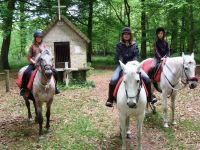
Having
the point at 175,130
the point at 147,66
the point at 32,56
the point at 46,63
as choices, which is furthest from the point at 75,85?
the point at 46,63

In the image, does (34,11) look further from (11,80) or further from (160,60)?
(160,60)

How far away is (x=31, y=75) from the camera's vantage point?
8922 mm

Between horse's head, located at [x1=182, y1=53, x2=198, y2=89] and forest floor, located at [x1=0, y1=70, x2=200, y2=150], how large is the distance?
135 cm

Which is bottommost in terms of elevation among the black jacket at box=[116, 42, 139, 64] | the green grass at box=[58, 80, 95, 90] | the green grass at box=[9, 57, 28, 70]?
the green grass at box=[58, 80, 95, 90]

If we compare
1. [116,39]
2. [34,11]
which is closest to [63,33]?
[34,11]

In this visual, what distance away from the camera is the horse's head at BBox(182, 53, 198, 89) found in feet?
27.4

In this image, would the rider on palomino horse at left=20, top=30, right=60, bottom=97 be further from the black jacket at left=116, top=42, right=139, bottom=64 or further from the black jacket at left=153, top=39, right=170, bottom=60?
the black jacket at left=153, top=39, right=170, bottom=60

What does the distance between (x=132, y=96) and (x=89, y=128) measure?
3.33 meters

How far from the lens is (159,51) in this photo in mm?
10109

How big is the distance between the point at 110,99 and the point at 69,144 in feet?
4.72

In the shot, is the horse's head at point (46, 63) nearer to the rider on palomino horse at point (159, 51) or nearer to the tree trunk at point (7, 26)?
the rider on palomino horse at point (159, 51)

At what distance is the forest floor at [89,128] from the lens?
310 inches

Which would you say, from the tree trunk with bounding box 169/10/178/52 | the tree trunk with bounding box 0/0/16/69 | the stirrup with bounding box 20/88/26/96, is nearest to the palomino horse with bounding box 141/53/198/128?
the stirrup with bounding box 20/88/26/96

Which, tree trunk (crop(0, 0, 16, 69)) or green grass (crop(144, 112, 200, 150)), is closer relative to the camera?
green grass (crop(144, 112, 200, 150))
